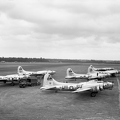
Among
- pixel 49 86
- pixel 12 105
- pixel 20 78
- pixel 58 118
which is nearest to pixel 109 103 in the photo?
pixel 58 118

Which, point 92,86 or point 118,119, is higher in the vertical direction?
point 92,86

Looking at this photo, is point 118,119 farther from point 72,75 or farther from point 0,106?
point 72,75

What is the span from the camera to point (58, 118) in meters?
13.2

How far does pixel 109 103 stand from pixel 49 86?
400 inches

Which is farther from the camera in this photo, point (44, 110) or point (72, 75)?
point (72, 75)

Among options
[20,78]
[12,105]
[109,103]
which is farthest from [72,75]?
[12,105]

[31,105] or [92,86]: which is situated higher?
[92,86]

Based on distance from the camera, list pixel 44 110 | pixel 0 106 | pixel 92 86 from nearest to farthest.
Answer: pixel 44 110, pixel 0 106, pixel 92 86

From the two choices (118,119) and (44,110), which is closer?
(118,119)

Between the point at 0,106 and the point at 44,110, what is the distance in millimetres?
6064

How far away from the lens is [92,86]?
2123 centimetres

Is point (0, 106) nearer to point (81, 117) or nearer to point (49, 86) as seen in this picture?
point (49, 86)

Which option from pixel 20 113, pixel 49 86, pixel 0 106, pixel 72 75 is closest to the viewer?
pixel 20 113

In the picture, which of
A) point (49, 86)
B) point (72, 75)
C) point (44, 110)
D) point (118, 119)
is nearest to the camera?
point (118, 119)
